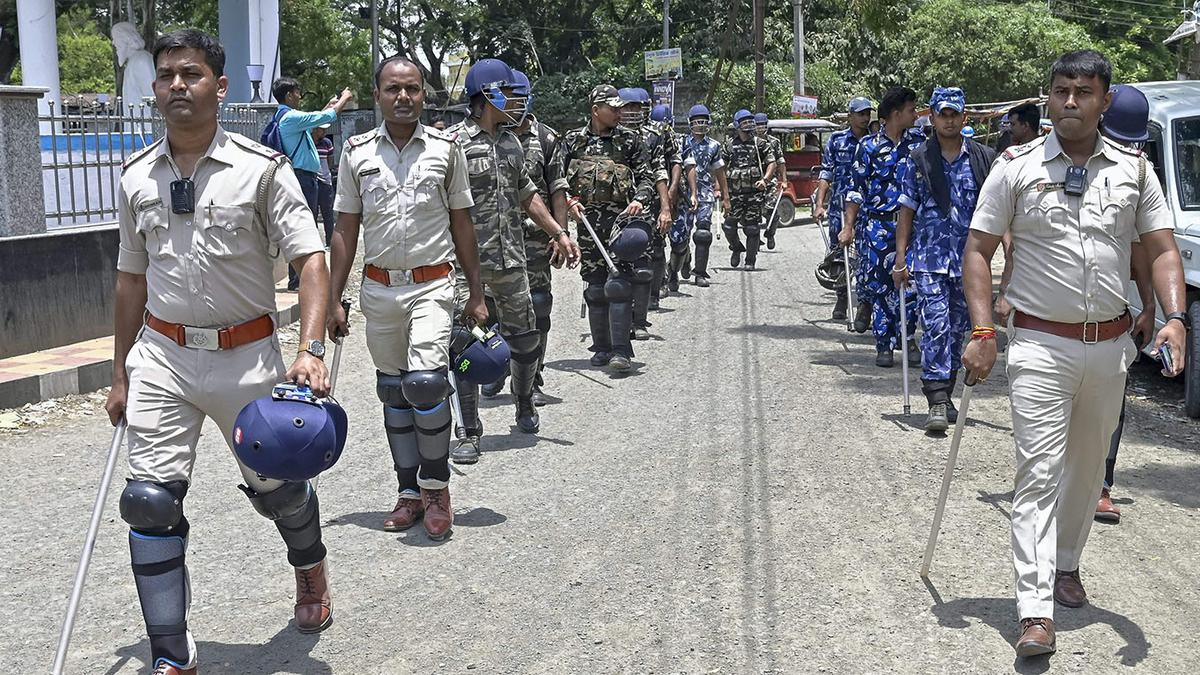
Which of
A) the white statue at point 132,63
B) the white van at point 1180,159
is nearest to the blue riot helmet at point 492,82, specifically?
the white van at point 1180,159

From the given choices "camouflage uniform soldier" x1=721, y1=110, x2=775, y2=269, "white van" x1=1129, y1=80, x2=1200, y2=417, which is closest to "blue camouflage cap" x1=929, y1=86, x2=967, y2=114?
"white van" x1=1129, y1=80, x2=1200, y2=417

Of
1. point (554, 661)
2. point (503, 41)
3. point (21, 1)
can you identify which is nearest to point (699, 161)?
point (21, 1)

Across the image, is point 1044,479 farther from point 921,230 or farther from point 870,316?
point 870,316

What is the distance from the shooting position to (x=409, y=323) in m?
6.41

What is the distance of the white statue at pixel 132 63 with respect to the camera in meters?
20.0

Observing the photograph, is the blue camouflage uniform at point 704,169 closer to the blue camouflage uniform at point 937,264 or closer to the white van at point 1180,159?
the white van at point 1180,159

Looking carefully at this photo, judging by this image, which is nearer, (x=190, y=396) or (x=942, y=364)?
(x=190, y=396)

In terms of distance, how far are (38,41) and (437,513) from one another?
562 inches

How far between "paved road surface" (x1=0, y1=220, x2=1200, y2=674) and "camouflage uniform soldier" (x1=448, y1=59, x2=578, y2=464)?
0.74m

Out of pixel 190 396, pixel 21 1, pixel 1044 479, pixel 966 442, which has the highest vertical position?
pixel 21 1

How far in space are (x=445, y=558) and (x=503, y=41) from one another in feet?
162

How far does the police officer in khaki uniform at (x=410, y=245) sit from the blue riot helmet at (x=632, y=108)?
205 inches

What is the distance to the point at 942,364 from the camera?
8797mm

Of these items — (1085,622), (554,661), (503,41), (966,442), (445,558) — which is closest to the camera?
(554,661)
